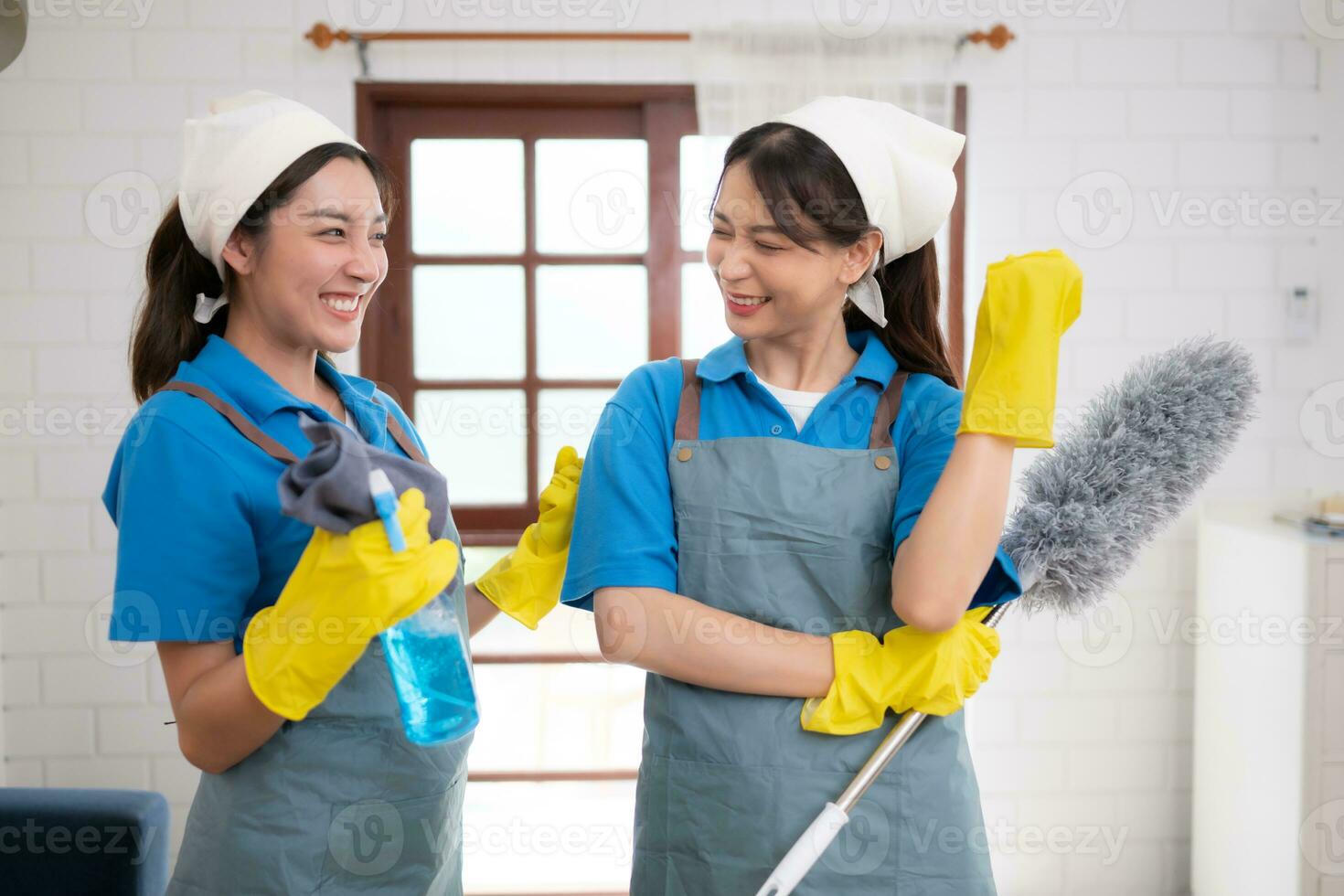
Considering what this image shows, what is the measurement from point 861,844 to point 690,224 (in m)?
1.96

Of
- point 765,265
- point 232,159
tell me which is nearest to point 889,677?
point 765,265

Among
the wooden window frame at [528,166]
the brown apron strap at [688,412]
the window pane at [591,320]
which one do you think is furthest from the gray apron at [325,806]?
the window pane at [591,320]

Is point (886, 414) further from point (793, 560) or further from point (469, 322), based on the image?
point (469, 322)

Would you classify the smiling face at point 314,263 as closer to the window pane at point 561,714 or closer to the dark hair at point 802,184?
the dark hair at point 802,184

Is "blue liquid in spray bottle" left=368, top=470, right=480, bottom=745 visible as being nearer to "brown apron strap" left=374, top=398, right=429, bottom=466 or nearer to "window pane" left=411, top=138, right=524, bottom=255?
"brown apron strap" left=374, top=398, right=429, bottom=466

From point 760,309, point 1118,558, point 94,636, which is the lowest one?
point 94,636

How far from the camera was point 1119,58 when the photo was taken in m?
2.79

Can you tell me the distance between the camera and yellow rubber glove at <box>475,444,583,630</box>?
1.53 m

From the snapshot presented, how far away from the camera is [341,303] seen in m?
1.29

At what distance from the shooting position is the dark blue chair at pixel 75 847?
198cm

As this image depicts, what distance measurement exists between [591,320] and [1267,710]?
6.44 feet

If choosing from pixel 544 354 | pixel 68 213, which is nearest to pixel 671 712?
pixel 544 354

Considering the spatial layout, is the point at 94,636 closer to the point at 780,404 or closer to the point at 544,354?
the point at 544,354

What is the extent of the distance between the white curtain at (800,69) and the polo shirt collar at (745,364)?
146cm
